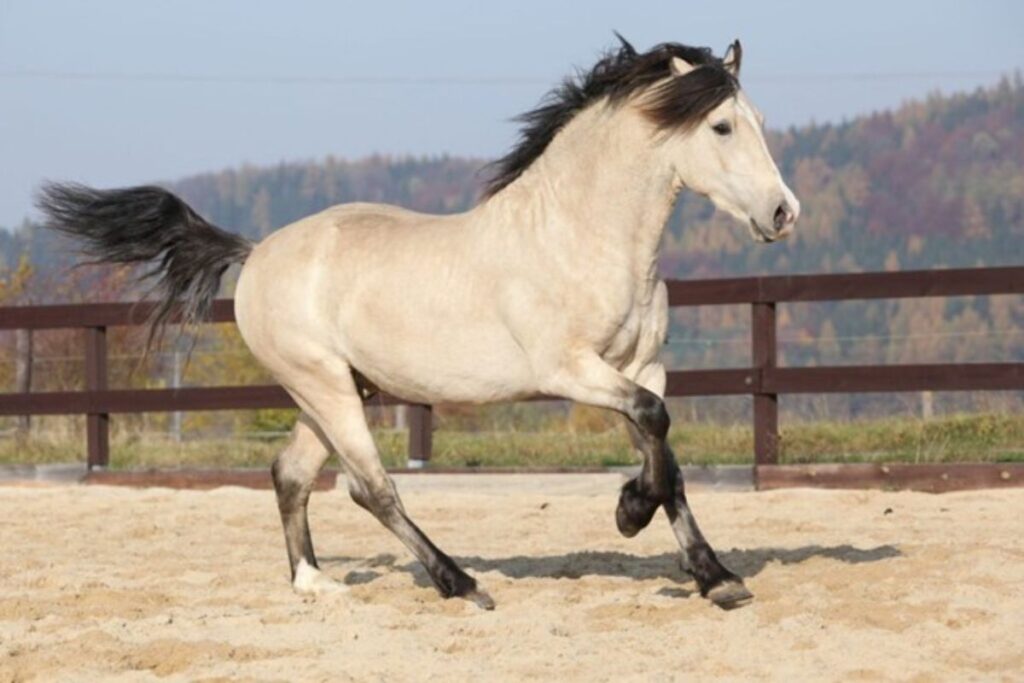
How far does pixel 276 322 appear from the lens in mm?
7148

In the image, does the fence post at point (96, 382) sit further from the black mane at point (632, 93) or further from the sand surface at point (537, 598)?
the black mane at point (632, 93)

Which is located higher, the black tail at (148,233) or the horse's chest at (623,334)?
the black tail at (148,233)

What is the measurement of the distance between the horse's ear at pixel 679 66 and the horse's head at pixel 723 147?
0.8 inches

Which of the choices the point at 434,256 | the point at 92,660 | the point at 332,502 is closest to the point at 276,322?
the point at 434,256

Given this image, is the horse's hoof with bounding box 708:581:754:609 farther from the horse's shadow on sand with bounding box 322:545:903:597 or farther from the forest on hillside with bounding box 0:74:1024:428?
the forest on hillside with bounding box 0:74:1024:428

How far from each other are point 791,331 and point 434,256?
67097 mm

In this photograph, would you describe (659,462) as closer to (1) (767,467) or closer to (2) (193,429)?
(1) (767,467)

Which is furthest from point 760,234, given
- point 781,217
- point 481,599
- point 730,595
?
point 481,599

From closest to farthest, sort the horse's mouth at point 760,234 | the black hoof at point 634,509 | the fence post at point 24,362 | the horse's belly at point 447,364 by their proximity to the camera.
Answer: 1. the horse's mouth at point 760,234
2. the black hoof at point 634,509
3. the horse's belly at point 447,364
4. the fence post at point 24,362

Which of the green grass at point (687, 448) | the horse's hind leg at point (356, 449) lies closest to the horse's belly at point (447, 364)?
the horse's hind leg at point (356, 449)

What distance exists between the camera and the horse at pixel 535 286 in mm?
6332

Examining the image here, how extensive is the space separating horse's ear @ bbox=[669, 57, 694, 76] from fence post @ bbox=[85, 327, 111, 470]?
6.91m

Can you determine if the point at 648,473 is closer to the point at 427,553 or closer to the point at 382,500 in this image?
the point at 427,553

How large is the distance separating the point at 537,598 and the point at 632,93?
6.27ft
